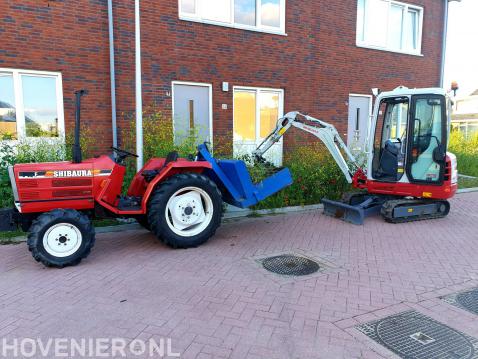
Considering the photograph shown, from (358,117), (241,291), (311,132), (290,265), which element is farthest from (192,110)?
(241,291)

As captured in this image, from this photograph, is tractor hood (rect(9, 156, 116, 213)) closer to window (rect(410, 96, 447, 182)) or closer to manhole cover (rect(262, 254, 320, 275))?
manhole cover (rect(262, 254, 320, 275))

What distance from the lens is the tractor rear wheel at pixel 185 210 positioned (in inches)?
211

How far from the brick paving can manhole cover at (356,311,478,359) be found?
121 millimetres

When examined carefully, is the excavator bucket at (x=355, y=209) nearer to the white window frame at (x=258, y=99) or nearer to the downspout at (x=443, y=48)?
the white window frame at (x=258, y=99)

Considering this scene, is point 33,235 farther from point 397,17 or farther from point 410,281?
point 397,17

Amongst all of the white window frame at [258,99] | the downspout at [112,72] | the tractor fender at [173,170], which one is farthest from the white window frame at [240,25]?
the tractor fender at [173,170]

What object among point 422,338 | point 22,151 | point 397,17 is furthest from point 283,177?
point 397,17

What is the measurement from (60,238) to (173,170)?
1.76 m

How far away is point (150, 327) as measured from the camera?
136 inches

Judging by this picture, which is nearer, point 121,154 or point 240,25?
point 121,154

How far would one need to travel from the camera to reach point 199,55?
9.34 metres

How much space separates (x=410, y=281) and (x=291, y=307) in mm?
1668

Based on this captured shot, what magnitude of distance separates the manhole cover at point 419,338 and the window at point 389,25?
10.1m

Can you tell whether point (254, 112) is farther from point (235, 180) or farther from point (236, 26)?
point (235, 180)
